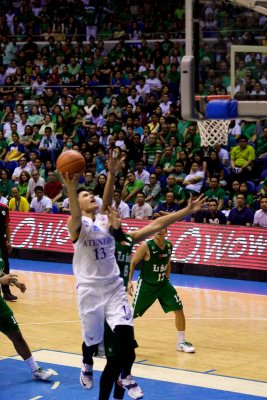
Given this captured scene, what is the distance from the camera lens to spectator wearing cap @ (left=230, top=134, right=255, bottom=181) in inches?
784

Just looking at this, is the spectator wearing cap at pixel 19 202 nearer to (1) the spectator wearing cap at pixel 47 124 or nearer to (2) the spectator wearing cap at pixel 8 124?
(1) the spectator wearing cap at pixel 47 124

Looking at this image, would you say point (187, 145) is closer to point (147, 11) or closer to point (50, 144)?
point (50, 144)

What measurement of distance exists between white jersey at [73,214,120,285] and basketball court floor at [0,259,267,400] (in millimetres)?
1720

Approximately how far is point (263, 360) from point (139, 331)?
2352 mm

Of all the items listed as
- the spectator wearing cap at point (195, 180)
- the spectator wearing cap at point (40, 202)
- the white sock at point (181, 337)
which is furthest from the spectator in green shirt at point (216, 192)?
the white sock at point (181, 337)

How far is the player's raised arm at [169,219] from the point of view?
8.27 meters

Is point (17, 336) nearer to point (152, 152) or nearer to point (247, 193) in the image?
point (247, 193)

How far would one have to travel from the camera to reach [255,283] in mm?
17406

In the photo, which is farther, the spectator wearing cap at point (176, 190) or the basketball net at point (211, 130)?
the spectator wearing cap at point (176, 190)

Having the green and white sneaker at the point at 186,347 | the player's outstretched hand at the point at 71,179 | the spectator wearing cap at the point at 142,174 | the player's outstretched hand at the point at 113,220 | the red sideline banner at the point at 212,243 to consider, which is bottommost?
the red sideline banner at the point at 212,243

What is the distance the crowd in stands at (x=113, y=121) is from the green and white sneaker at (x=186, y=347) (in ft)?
10.8

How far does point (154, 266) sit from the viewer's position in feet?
38.5

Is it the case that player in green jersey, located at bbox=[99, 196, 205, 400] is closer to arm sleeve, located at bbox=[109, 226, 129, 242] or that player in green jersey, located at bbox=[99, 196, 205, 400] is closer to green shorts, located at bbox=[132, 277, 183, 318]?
arm sleeve, located at bbox=[109, 226, 129, 242]

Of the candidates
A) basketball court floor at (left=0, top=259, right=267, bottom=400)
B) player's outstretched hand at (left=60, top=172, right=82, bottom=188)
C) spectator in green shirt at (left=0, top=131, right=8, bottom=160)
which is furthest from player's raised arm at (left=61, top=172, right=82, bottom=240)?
spectator in green shirt at (left=0, top=131, right=8, bottom=160)
